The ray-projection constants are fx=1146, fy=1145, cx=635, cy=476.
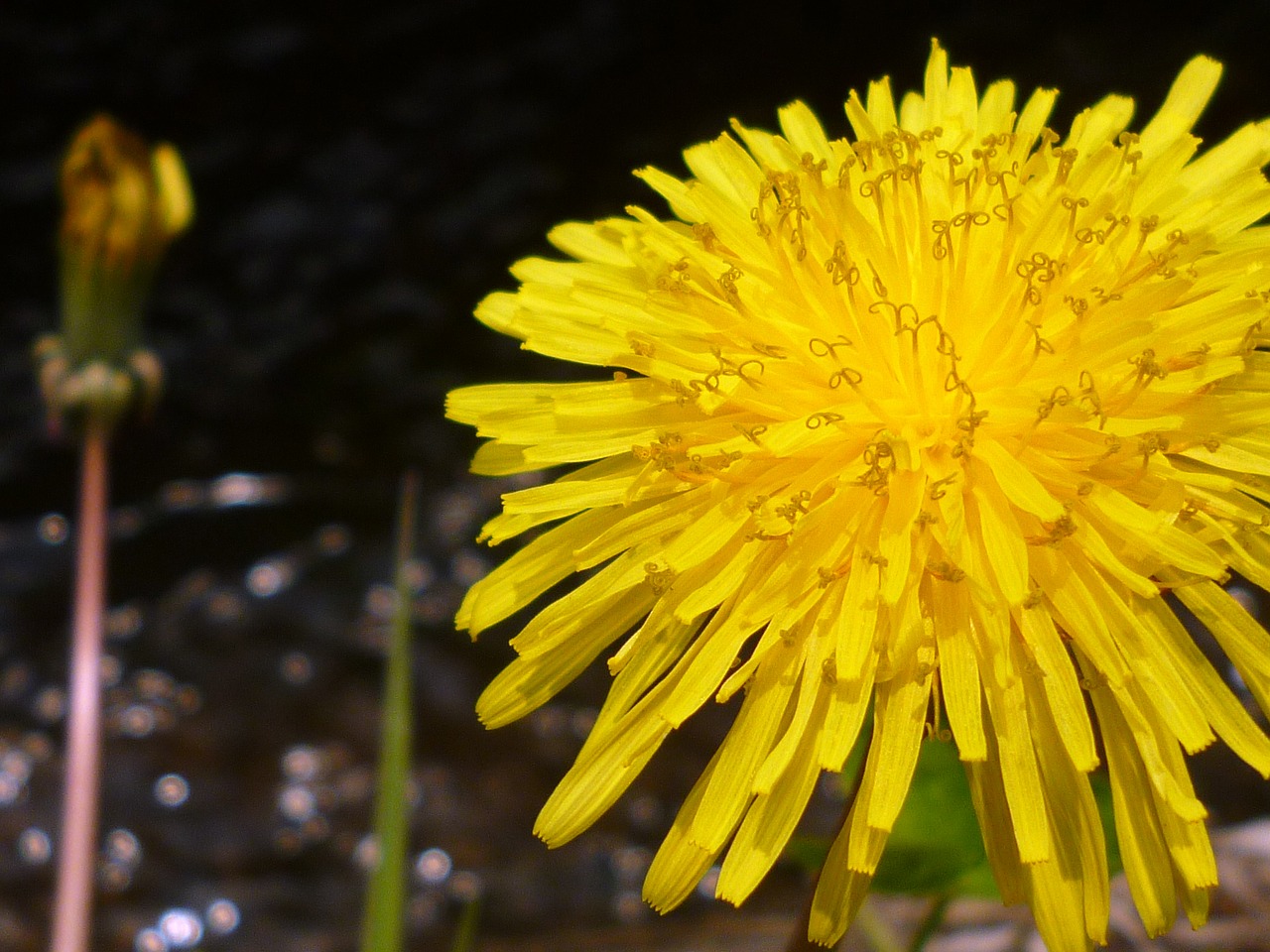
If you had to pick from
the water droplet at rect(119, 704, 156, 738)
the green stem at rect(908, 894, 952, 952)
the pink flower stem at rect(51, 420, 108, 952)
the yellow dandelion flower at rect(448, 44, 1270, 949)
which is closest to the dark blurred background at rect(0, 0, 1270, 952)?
the water droplet at rect(119, 704, 156, 738)

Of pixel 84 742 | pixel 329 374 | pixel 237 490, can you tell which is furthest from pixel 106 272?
pixel 329 374

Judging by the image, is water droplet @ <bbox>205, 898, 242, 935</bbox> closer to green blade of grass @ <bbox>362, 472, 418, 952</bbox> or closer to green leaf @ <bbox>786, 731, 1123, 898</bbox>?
green blade of grass @ <bbox>362, 472, 418, 952</bbox>

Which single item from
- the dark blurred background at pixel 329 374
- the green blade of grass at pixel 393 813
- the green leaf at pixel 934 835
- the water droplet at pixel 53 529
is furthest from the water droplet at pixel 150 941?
the green leaf at pixel 934 835

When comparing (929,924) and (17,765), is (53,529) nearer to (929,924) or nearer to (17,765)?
(17,765)

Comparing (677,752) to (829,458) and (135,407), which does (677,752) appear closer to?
(135,407)

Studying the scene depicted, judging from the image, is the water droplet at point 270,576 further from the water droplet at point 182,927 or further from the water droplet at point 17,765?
the water droplet at point 182,927

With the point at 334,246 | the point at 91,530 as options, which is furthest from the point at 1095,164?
the point at 334,246
